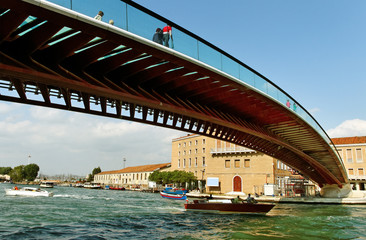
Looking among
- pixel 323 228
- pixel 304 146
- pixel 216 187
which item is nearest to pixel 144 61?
pixel 323 228

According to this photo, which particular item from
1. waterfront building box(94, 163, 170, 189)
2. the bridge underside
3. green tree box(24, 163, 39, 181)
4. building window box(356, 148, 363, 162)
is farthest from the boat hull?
green tree box(24, 163, 39, 181)

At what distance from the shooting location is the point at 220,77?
1162 cm

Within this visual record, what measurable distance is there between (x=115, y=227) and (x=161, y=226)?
223cm

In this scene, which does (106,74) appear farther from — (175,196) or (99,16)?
(175,196)

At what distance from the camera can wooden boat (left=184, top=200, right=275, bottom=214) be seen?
66.9ft

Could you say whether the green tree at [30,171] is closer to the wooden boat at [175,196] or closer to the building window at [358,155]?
the wooden boat at [175,196]

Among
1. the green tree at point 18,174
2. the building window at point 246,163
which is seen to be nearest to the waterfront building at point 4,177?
the green tree at point 18,174

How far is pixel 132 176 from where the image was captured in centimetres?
8288

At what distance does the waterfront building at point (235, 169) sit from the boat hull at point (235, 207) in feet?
63.7

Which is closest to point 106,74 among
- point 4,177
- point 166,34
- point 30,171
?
point 166,34

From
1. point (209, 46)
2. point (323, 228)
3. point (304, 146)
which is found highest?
point (209, 46)

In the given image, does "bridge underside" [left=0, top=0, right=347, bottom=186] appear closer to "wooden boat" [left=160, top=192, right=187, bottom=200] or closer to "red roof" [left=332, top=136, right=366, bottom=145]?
"wooden boat" [left=160, top=192, right=187, bottom=200]

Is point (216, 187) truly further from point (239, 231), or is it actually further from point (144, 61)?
point (144, 61)

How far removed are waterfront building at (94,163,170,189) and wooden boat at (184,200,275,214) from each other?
46.0 meters
